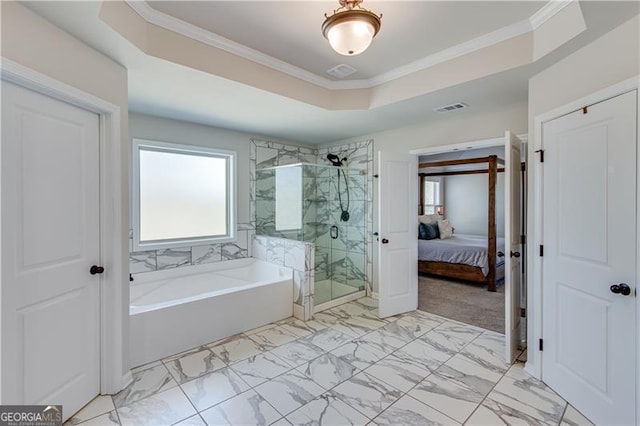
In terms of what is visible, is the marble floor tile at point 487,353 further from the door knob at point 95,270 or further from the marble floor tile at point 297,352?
the door knob at point 95,270

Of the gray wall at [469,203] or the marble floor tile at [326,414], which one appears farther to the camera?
the gray wall at [469,203]

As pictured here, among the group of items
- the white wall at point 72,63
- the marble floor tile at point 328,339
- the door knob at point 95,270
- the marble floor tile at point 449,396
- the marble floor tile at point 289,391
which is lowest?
the marble floor tile at point 449,396

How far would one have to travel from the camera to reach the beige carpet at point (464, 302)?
3535 millimetres

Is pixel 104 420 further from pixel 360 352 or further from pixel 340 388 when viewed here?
pixel 360 352

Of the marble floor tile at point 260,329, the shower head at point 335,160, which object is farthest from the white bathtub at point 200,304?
the shower head at point 335,160

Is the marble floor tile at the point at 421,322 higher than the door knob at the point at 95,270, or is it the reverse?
the door knob at the point at 95,270

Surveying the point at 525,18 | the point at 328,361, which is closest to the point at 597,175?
the point at 525,18

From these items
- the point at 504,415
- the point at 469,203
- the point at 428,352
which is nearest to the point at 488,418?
the point at 504,415

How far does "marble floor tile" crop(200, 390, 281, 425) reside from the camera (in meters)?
1.83

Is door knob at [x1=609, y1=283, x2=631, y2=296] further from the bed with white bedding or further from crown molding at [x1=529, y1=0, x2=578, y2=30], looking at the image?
the bed with white bedding

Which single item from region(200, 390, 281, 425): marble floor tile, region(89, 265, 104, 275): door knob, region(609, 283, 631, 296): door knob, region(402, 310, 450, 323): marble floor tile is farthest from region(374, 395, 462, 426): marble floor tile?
region(89, 265, 104, 275): door knob

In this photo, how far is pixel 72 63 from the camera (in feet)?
5.92

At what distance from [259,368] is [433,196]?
696 cm

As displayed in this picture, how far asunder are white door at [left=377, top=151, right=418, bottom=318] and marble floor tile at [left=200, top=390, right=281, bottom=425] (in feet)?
6.26
